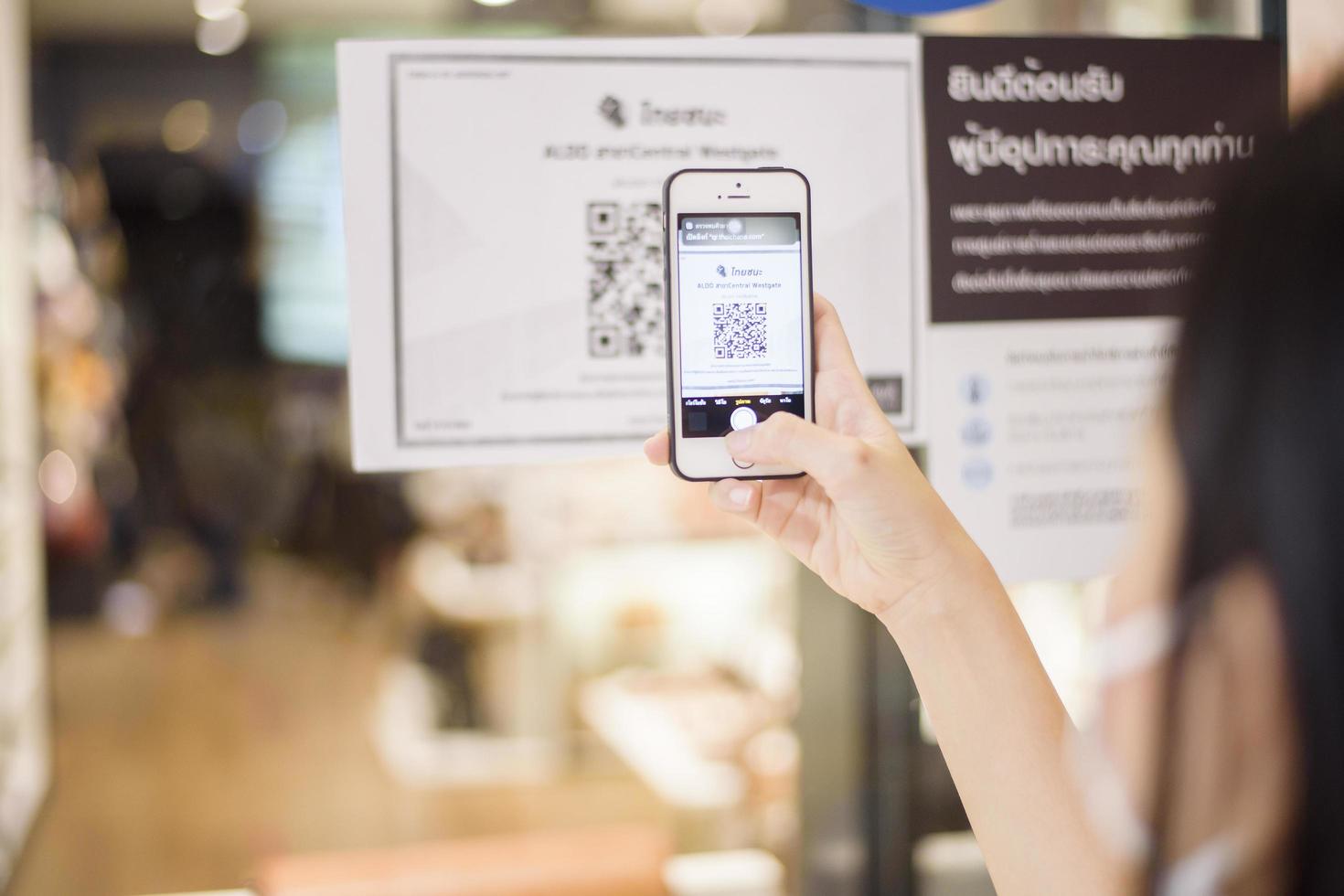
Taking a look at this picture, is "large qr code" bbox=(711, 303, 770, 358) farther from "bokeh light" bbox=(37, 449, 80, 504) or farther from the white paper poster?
"bokeh light" bbox=(37, 449, 80, 504)

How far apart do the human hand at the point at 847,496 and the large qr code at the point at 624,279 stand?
187 mm

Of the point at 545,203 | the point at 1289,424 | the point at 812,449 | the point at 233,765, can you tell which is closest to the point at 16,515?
the point at 233,765

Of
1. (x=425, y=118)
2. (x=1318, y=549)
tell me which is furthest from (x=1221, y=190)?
(x=425, y=118)

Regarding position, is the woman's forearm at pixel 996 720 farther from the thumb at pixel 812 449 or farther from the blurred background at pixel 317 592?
the blurred background at pixel 317 592

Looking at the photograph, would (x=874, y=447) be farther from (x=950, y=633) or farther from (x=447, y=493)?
(x=447, y=493)

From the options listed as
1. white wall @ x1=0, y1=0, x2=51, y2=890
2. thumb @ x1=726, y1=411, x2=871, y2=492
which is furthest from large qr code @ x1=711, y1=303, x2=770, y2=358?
white wall @ x1=0, y1=0, x2=51, y2=890

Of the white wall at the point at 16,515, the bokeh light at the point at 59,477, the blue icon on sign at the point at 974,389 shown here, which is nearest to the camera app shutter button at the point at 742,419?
the blue icon on sign at the point at 974,389

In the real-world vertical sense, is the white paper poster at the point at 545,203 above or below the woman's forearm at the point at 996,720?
above

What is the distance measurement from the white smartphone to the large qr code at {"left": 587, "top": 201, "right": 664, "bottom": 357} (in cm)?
17

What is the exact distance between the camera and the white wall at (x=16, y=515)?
2703 mm

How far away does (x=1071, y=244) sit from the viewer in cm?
109

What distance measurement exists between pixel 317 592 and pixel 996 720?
4.18 m

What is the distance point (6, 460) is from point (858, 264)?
2.68 metres

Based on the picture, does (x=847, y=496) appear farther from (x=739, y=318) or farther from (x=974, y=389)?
(x=974, y=389)
